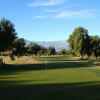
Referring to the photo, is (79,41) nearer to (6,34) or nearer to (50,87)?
(6,34)

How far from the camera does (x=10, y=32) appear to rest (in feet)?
294

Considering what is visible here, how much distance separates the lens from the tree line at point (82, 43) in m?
148

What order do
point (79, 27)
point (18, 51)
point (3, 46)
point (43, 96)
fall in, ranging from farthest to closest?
point (79, 27), point (18, 51), point (3, 46), point (43, 96)

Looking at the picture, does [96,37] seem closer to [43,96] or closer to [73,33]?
[73,33]

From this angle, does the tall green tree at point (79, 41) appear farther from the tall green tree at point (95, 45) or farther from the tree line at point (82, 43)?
the tall green tree at point (95, 45)

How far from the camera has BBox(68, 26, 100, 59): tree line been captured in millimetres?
148000

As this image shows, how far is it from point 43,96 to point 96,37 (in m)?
141

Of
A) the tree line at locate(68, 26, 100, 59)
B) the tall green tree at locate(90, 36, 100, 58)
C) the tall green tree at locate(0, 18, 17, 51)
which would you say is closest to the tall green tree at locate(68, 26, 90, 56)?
the tree line at locate(68, 26, 100, 59)

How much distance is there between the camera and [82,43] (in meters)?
148

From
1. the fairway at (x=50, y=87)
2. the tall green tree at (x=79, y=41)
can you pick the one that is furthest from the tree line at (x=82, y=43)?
the fairway at (x=50, y=87)

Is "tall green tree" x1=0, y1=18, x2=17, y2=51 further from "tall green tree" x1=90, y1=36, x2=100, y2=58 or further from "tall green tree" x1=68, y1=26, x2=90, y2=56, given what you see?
"tall green tree" x1=90, y1=36, x2=100, y2=58

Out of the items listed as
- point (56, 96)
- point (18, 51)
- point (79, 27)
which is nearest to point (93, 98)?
point (56, 96)

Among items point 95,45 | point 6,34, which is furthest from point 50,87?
point 95,45

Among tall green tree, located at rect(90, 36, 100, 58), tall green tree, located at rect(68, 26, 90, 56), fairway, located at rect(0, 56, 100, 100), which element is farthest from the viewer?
tall green tree, located at rect(90, 36, 100, 58)
